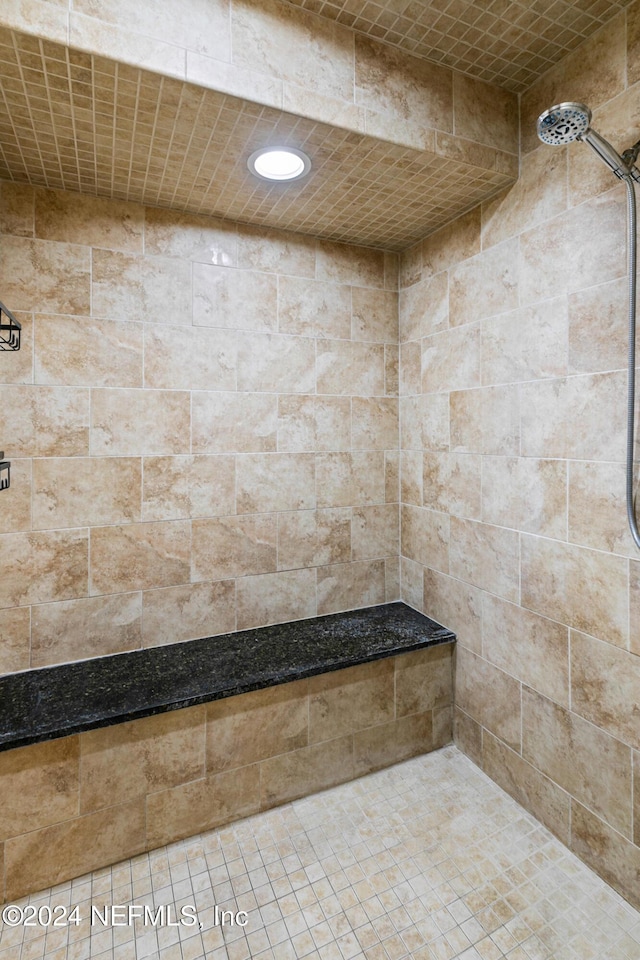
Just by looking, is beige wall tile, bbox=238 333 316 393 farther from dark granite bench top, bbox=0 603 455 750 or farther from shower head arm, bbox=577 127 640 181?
shower head arm, bbox=577 127 640 181

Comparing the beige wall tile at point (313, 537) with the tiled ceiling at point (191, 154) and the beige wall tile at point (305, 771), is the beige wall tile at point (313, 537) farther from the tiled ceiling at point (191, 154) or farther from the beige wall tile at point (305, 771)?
the tiled ceiling at point (191, 154)

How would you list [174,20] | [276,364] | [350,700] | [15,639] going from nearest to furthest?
[174,20] → [15,639] → [350,700] → [276,364]

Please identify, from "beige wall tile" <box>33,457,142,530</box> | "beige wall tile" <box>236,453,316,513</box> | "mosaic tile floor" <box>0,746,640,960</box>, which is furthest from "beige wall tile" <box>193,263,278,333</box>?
"mosaic tile floor" <box>0,746,640,960</box>

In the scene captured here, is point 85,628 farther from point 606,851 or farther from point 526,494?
point 606,851

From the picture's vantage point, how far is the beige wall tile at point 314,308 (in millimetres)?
2018

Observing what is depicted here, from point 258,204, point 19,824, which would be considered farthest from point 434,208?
point 19,824

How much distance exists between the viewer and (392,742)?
187 cm

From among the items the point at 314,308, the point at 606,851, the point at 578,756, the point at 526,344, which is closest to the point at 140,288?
the point at 314,308

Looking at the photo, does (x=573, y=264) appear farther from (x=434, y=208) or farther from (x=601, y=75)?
(x=434, y=208)

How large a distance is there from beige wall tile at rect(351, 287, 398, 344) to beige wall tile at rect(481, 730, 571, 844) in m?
1.77

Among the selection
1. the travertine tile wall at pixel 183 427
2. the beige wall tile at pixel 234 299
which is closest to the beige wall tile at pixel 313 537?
the travertine tile wall at pixel 183 427

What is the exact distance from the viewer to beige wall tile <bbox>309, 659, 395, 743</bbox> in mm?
1718

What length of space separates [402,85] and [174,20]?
2.21 ft

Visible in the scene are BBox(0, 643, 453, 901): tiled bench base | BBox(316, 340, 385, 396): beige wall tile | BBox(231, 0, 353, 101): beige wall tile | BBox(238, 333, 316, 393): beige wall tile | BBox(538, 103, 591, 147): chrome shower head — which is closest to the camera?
BBox(538, 103, 591, 147): chrome shower head
